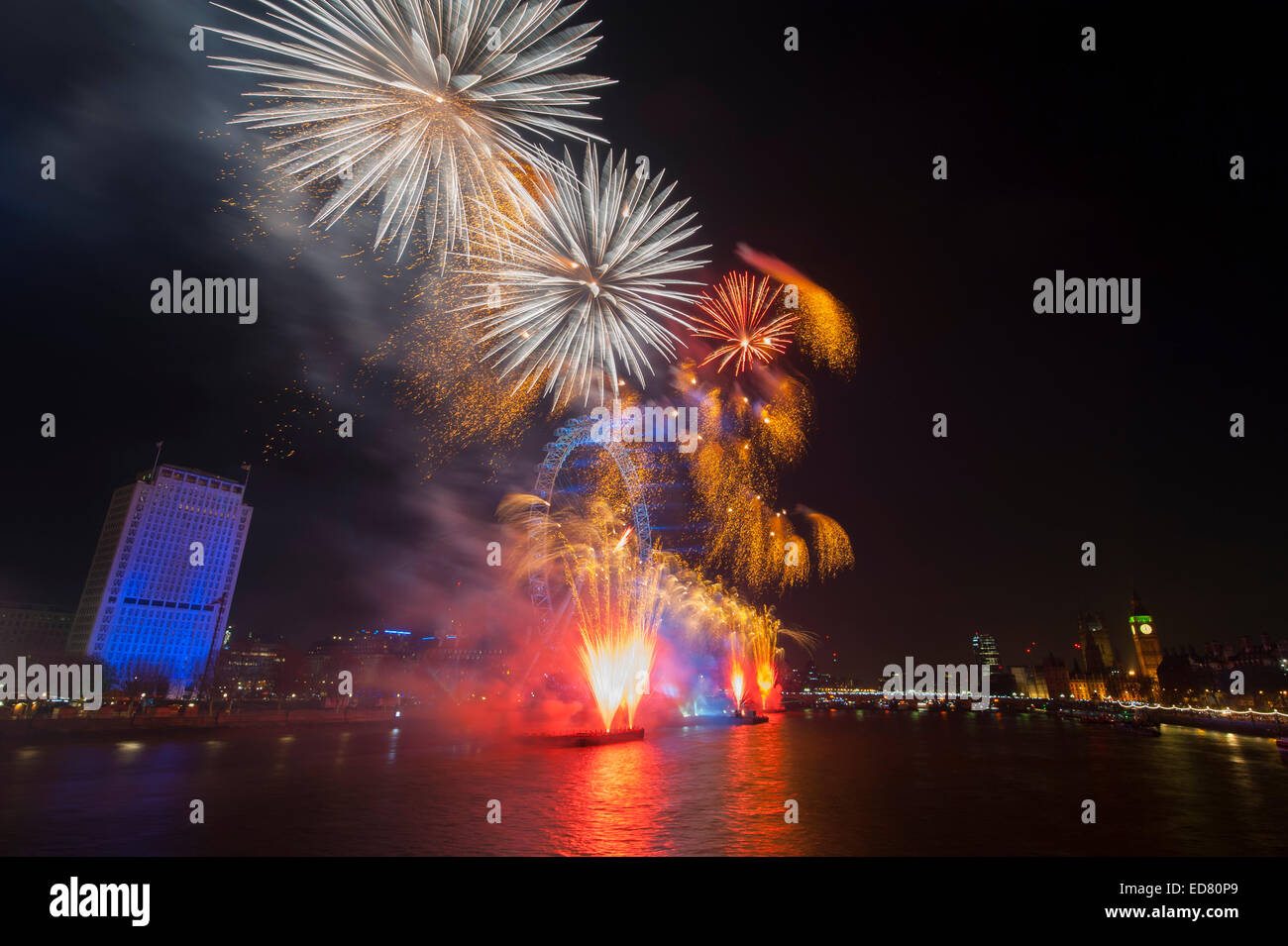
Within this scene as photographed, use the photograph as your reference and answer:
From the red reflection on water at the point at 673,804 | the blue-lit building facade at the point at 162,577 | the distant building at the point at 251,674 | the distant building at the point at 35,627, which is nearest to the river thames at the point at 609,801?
the red reflection on water at the point at 673,804

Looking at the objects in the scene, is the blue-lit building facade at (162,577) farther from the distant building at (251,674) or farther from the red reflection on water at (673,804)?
the red reflection on water at (673,804)

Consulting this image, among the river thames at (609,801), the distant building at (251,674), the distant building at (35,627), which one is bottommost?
the distant building at (251,674)

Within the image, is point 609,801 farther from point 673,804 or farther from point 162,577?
point 162,577

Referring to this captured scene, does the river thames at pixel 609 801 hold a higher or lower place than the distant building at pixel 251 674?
higher

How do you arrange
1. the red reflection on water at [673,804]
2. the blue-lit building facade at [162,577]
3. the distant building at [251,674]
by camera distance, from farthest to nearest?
the blue-lit building facade at [162,577] < the distant building at [251,674] < the red reflection on water at [673,804]

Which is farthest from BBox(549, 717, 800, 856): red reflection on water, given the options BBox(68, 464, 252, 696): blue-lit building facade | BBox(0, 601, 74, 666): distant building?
BBox(0, 601, 74, 666): distant building
